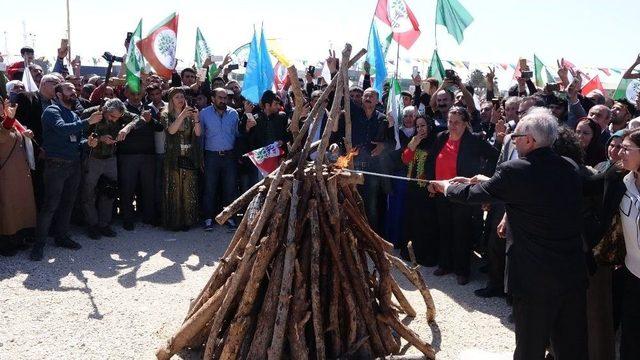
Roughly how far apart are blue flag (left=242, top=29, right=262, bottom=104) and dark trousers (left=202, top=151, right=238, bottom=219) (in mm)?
1527

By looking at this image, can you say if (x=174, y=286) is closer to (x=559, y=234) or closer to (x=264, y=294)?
(x=264, y=294)

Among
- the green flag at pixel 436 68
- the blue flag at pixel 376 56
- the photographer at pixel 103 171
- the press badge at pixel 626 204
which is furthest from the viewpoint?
the green flag at pixel 436 68

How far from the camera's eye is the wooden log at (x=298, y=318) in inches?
159

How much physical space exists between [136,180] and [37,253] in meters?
2.05

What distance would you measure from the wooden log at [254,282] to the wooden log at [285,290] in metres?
0.10

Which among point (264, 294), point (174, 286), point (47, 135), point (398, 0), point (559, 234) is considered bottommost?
point (174, 286)

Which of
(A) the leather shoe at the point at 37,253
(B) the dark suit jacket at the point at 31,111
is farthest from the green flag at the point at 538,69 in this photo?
(A) the leather shoe at the point at 37,253

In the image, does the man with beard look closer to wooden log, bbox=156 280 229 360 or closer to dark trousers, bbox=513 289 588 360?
dark trousers, bbox=513 289 588 360

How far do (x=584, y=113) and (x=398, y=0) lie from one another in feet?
13.5

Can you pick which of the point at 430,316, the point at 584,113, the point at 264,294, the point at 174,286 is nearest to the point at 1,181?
the point at 174,286

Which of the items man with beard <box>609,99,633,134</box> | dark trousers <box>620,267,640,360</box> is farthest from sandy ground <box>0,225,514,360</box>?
man with beard <box>609,99,633,134</box>

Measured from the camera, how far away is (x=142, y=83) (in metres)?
9.57

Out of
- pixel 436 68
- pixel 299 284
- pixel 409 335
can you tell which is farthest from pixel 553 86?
pixel 299 284

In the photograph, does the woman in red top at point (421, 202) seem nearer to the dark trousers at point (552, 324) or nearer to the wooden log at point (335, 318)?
the wooden log at point (335, 318)
